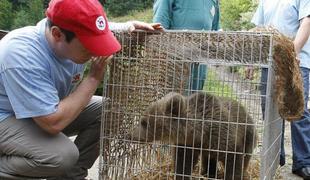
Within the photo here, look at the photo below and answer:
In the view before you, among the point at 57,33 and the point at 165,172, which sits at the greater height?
the point at 57,33

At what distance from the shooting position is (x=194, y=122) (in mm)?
4082

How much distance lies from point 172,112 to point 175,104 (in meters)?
0.13

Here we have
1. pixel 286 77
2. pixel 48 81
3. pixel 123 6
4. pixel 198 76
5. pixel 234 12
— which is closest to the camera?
pixel 48 81

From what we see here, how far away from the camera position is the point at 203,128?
407 cm

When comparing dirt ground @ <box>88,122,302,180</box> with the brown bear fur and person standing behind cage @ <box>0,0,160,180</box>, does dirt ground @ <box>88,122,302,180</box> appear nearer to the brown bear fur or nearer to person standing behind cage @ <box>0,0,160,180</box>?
the brown bear fur

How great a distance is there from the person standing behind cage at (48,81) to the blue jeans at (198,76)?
0.61 m

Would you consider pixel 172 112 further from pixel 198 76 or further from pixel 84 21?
pixel 84 21

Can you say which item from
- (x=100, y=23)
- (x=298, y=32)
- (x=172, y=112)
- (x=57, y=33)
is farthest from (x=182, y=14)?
(x=57, y=33)

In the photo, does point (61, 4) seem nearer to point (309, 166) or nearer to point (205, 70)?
point (205, 70)

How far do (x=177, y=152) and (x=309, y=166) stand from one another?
1761 millimetres

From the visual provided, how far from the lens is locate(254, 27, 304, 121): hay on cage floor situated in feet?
11.6

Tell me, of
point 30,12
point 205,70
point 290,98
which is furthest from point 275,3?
point 30,12

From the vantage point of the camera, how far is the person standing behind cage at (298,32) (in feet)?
16.0

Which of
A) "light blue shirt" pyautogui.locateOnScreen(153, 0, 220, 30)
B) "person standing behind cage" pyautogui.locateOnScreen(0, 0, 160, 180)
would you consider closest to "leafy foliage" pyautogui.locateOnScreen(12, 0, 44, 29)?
"light blue shirt" pyautogui.locateOnScreen(153, 0, 220, 30)
